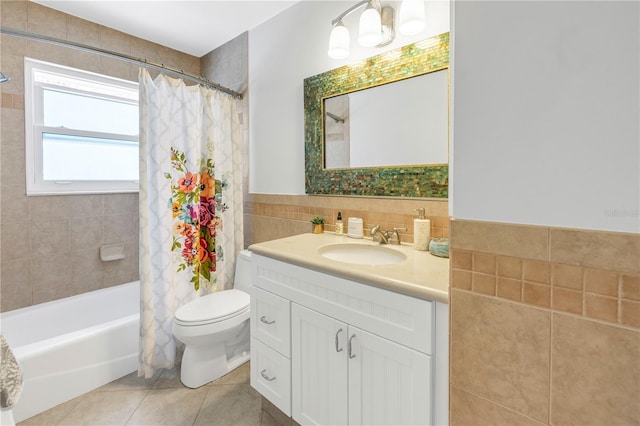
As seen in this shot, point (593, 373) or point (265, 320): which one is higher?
point (593, 373)

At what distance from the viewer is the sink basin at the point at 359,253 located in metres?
1.38

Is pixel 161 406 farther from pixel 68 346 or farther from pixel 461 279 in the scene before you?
pixel 461 279

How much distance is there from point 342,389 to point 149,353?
4.27 ft

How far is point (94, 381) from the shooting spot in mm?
1659

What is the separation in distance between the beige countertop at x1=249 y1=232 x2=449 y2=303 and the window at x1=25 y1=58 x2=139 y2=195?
1.78 metres

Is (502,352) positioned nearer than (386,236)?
Yes

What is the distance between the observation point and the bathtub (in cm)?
147

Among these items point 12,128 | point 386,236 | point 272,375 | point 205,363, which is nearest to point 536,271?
point 386,236

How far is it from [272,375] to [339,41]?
1.72 meters

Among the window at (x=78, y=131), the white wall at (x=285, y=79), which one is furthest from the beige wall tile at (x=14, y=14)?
the white wall at (x=285, y=79)

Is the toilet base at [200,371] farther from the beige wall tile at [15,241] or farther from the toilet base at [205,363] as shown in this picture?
the beige wall tile at [15,241]

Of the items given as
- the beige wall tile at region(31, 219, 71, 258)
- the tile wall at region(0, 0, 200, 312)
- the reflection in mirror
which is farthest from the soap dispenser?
the beige wall tile at region(31, 219, 71, 258)

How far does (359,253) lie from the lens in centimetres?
147

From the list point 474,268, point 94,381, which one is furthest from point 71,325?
point 474,268
